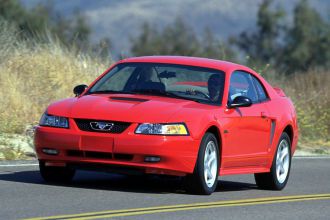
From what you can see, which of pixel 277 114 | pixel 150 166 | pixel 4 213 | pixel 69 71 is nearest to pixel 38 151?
pixel 150 166

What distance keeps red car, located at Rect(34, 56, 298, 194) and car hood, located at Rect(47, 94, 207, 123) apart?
10 mm

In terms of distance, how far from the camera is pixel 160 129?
38.9ft

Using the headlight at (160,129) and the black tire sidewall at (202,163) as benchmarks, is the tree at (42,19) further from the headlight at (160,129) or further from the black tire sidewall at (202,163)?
the headlight at (160,129)

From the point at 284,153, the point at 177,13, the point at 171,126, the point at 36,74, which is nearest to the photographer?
the point at 171,126

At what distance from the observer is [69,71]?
73.5 feet

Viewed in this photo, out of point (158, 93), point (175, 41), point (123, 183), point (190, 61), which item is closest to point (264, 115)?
point (190, 61)

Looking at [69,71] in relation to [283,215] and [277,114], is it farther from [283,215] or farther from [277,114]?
[283,215]

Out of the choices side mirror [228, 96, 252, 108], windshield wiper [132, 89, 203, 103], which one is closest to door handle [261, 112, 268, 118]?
side mirror [228, 96, 252, 108]

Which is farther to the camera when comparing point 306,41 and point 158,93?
point 306,41

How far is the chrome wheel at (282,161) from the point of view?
1408 centimetres

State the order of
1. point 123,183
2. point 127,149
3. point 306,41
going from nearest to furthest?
point 127,149
point 123,183
point 306,41

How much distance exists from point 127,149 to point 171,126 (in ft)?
1.65

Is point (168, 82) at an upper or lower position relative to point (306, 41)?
upper

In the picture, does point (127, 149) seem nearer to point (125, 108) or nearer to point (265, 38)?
point (125, 108)
